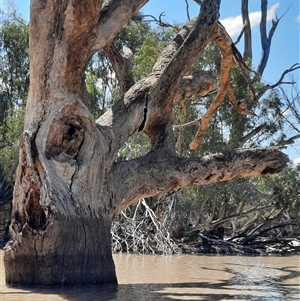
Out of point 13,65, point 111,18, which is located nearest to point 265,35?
point 13,65

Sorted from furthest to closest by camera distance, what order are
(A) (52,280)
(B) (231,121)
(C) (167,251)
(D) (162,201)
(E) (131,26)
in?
(E) (131,26) < (B) (231,121) < (D) (162,201) < (C) (167,251) < (A) (52,280)

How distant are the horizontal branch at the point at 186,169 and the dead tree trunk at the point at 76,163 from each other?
0.01 m

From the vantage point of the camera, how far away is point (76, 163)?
A: 238 inches

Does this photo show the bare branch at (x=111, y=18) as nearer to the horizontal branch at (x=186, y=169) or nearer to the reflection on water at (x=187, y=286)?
the horizontal branch at (x=186, y=169)

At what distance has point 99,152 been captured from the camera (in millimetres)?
6305

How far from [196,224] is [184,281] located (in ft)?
29.8

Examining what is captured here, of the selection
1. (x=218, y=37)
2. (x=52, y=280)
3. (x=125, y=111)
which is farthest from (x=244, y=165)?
(x=52, y=280)

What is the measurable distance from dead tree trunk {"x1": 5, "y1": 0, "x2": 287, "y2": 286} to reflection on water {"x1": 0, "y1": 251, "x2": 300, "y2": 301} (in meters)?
0.35

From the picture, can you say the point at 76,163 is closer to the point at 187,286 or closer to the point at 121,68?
the point at 187,286

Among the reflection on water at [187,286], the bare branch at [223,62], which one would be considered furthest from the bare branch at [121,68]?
the reflection on water at [187,286]

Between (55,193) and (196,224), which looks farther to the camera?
(196,224)

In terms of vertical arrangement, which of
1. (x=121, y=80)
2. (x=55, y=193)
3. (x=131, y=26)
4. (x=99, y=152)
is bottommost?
(x=55, y=193)

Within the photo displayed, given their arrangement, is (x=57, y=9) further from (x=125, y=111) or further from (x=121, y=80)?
(x=121, y=80)

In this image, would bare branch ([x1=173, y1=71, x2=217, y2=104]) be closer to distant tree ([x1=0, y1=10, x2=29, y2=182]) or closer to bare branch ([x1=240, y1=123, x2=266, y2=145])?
bare branch ([x1=240, y1=123, x2=266, y2=145])
